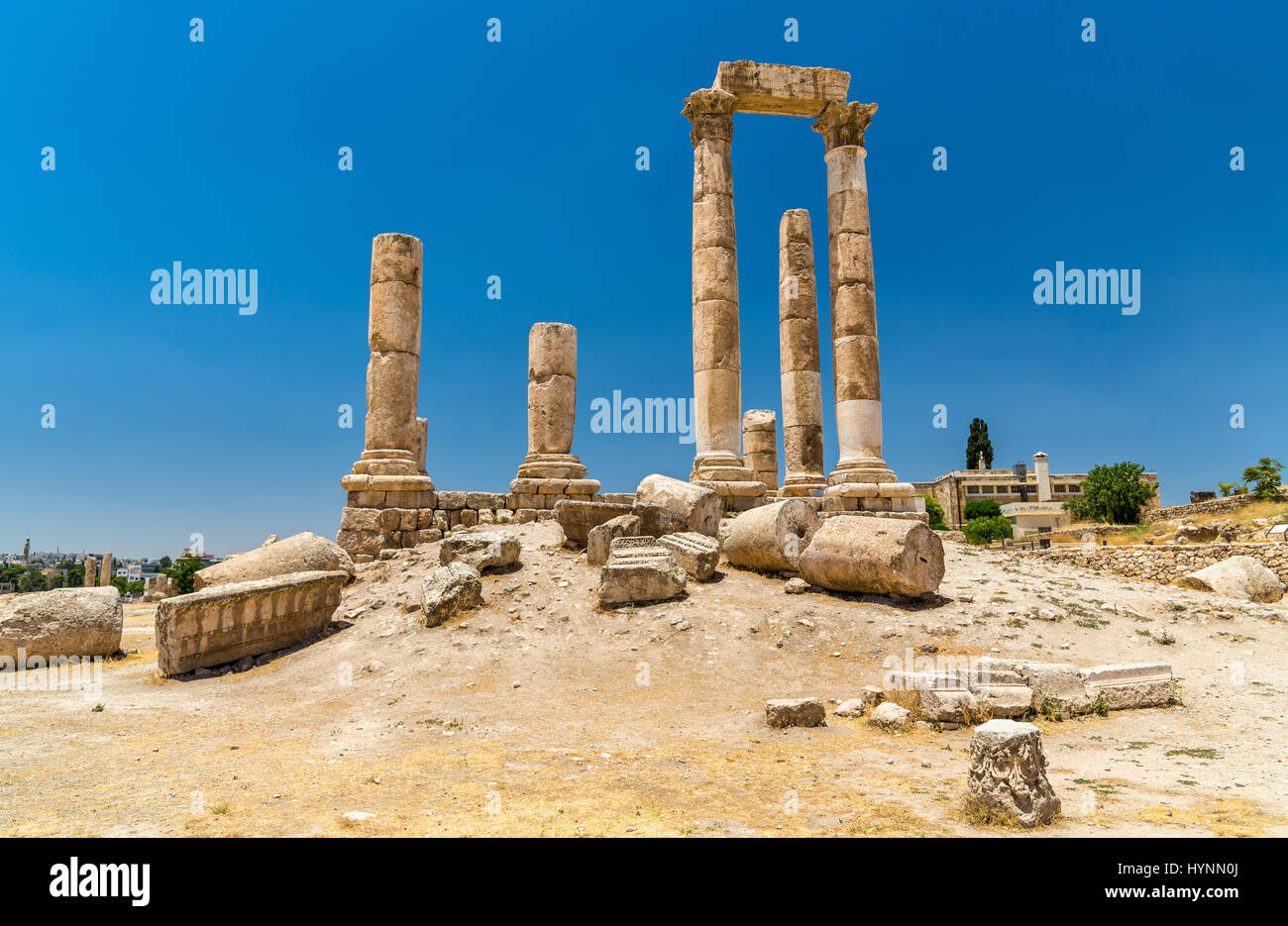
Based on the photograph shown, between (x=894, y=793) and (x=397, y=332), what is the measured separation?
12851mm

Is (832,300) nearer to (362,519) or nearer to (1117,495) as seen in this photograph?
(362,519)

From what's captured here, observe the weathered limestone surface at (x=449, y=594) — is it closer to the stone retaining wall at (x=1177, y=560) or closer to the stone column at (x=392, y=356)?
the stone column at (x=392, y=356)

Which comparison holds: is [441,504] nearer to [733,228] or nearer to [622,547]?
[622,547]

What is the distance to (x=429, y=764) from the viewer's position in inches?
235

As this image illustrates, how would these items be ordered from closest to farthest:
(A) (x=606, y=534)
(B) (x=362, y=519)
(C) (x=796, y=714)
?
(C) (x=796, y=714)
(A) (x=606, y=534)
(B) (x=362, y=519)

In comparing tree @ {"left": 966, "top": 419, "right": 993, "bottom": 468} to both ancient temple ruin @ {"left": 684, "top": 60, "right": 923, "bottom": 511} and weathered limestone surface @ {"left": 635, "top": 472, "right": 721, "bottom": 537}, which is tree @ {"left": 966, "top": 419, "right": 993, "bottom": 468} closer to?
ancient temple ruin @ {"left": 684, "top": 60, "right": 923, "bottom": 511}

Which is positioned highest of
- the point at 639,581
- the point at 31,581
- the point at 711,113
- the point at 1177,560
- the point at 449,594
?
the point at 711,113

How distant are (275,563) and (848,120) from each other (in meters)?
16.3

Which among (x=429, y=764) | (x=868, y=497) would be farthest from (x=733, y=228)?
(x=429, y=764)

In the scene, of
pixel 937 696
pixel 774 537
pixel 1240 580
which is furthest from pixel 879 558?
pixel 1240 580

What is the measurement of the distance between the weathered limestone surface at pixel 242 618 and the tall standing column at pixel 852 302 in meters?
11.6

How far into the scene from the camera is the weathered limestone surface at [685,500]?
12266 millimetres

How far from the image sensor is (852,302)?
1773 cm

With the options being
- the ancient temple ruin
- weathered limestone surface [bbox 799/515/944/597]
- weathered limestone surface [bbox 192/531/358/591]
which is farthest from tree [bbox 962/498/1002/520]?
weathered limestone surface [bbox 192/531/358/591]
